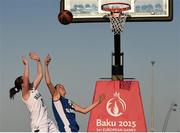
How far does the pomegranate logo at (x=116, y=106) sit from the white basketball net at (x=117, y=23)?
1302 mm

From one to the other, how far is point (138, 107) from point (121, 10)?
194 cm

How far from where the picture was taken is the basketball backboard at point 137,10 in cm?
967

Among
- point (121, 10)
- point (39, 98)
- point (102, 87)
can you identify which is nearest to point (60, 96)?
point (39, 98)

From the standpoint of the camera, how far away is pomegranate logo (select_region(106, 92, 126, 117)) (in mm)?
Result: 9008

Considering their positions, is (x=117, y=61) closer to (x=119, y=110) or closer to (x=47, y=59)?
(x=119, y=110)

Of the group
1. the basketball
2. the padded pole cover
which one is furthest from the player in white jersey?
the padded pole cover

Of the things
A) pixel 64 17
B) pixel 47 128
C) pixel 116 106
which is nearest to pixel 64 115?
pixel 47 128

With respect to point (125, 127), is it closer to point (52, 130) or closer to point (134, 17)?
point (134, 17)

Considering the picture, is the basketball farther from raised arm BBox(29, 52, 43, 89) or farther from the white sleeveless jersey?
the white sleeveless jersey

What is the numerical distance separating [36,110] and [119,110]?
12.6 feet

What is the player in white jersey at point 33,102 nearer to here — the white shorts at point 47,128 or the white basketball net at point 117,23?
the white shorts at point 47,128

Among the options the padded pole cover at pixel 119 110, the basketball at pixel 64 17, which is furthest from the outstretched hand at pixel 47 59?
the padded pole cover at pixel 119 110

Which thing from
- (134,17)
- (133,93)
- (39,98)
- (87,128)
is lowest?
(87,128)

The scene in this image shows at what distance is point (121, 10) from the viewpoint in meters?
9.22
